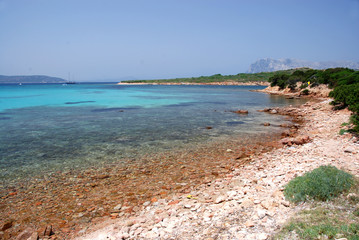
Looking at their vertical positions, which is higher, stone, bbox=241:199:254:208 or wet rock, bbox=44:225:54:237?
stone, bbox=241:199:254:208

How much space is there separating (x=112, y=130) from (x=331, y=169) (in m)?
14.2

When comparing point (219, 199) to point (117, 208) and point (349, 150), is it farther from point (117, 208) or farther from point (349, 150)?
point (349, 150)

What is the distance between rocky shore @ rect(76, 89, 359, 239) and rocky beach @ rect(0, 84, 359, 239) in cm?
2

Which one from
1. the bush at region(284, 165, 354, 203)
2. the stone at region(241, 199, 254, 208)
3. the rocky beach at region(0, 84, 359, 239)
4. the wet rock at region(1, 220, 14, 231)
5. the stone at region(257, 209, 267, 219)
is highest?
the bush at region(284, 165, 354, 203)

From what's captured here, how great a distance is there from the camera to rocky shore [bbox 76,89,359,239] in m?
4.71

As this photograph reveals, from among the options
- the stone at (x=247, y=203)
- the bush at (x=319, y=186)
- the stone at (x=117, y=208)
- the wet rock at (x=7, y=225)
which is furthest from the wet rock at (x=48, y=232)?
the bush at (x=319, y=186)

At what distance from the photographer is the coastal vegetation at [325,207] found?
12.8ft

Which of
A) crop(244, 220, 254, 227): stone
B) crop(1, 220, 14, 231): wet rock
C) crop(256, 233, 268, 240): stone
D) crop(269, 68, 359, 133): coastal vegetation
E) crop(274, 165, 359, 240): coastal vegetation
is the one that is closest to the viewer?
crop(274, 165, 359, 240): coastal vegetation

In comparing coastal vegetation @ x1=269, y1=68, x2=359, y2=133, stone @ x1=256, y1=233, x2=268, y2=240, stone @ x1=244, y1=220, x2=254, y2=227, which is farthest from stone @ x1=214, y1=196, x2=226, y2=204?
coastal vegetation @ x1=269, y1=68, x2=359, y2=133

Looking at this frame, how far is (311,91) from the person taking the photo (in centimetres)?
4588

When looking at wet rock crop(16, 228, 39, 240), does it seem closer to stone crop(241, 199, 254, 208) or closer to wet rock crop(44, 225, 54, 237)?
wet rock crop(44, 225, 54, 237)

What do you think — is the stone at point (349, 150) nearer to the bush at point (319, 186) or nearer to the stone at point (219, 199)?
the bush at point (319, 186)

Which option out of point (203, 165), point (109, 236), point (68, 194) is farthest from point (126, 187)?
point (203, 165)

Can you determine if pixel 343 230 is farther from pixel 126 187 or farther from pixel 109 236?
pixel 126 187
